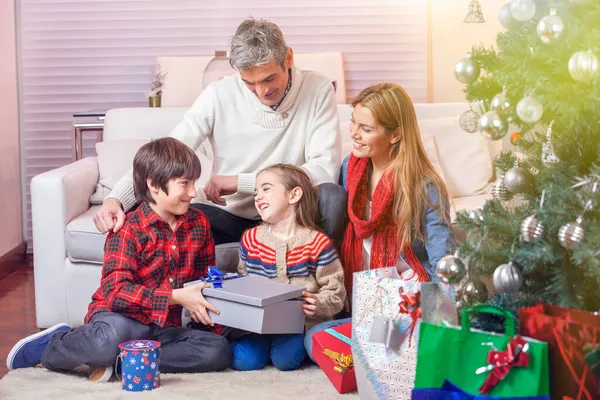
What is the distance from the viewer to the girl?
238cm

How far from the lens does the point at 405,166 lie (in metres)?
2.40

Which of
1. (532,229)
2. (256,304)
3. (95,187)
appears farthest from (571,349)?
(95,187)

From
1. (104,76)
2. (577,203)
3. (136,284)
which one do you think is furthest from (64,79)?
(577,203)

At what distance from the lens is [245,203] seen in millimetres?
2695

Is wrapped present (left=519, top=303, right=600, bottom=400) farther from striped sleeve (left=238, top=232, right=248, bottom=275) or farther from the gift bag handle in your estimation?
striped sleeve (left=238, top=232, right=248, bottom=275)

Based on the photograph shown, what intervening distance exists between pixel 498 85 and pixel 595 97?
309 millimetres

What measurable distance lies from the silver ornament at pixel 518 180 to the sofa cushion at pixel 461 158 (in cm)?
138

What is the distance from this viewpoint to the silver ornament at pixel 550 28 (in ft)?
5.22

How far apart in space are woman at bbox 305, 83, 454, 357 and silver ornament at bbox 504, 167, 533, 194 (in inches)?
21.5

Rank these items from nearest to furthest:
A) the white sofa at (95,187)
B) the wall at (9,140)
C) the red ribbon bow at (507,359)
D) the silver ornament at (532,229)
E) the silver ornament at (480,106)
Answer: the red ribbon bow at (507,359)
the silver ornament at (532,229)
the silver ornament at (480,106)
the white sofa at (95,187)
the wall at (9,140)

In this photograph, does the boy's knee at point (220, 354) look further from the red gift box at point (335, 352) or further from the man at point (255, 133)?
the man at point (255, 133)

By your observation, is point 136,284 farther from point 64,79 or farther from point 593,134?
point 64,79

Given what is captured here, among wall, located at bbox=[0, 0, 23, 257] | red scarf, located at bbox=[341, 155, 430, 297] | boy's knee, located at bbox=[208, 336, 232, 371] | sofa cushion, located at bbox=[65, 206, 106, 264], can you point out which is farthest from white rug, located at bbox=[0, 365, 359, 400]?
wall, located at bbox=[0, 0, 23, 257]

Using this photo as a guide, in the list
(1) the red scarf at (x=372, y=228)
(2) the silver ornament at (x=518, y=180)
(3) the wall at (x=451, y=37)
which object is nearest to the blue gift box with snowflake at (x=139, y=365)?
(1) the red scarf at (x=372, y=228)
